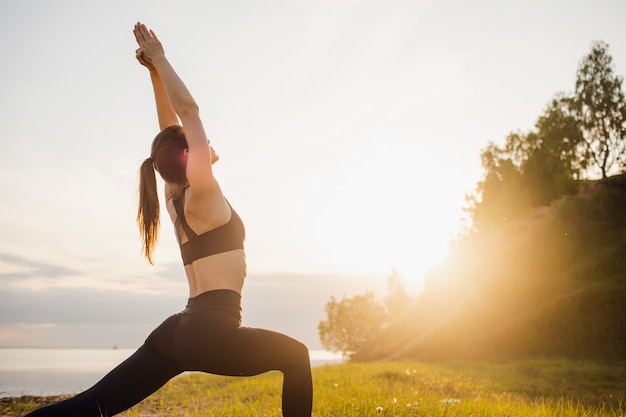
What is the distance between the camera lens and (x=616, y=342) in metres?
20.8

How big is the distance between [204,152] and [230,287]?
2.85ft

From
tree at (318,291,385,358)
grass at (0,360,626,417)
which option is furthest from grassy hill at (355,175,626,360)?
tree at (318,291,385,358)

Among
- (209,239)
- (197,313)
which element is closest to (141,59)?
(209,239)

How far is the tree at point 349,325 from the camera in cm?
5719

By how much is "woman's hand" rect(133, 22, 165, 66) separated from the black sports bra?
1.03m

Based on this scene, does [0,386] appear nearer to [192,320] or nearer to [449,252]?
[192,320]

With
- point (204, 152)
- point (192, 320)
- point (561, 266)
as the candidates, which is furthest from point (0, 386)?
point (561, 266)

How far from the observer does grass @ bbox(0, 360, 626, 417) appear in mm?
5703

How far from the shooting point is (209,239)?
2902mm

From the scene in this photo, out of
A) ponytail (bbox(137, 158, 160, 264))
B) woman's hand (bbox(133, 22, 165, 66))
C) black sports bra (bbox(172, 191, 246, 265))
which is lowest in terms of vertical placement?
black sports bra (bbox(172, 191, 246, 265))

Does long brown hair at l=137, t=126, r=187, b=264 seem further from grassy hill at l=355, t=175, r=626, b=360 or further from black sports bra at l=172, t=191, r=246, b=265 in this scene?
grassy hill at l=355, t=175, r=626, b=360

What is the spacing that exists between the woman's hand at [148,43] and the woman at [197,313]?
0.02m

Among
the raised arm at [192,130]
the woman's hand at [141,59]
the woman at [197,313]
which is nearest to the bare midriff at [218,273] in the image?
the woman at [197,313]

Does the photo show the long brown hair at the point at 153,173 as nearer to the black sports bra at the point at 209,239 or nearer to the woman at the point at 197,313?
the woman at the point at 197,313
